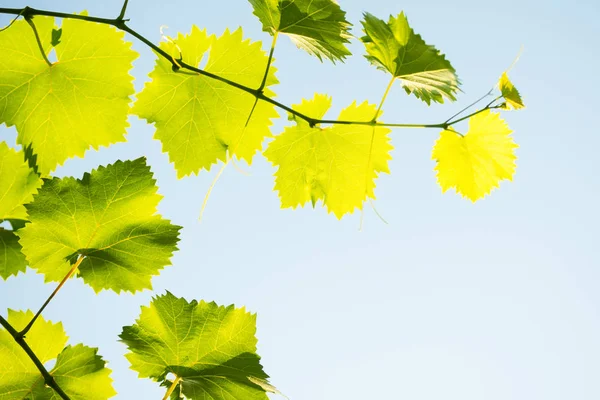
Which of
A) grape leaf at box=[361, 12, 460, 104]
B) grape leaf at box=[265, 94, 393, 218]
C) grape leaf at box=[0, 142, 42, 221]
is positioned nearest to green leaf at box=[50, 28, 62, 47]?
grape leaf at box=[0, 142, 42, 221]

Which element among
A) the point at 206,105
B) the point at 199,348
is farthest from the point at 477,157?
the point at 199,348

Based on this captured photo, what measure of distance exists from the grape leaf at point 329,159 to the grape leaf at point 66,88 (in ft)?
1.40

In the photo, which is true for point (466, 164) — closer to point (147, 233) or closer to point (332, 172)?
point (332, 172)

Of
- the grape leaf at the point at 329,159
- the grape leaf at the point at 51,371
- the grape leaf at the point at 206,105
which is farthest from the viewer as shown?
the grape leaf at the point at 329,159

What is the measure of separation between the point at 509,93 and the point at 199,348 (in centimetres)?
97

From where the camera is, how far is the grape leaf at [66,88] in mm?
1151

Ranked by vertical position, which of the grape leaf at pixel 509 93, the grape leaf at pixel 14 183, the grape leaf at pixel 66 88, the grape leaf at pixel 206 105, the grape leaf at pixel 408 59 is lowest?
the grape leaf at pixel 14 183

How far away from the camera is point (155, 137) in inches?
57.1

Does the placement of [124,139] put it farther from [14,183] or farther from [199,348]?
[199,348]

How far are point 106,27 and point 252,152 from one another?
1.51ft

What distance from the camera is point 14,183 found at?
48.4 inches

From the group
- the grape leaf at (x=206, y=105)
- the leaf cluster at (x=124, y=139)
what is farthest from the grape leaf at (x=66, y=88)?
the grape leaf at (x=206, y=105)

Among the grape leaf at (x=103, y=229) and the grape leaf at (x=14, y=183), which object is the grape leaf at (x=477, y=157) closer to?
the grape leaf at (x=103, y=229)

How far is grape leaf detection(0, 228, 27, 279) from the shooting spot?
122 centimetres
